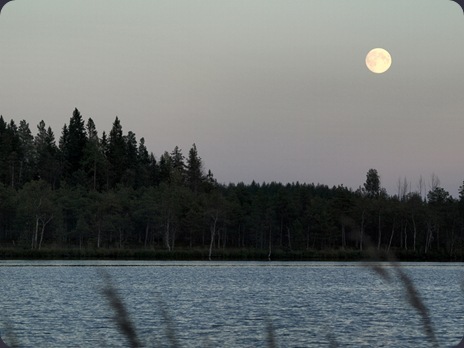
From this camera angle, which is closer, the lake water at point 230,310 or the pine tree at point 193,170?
the lake water at point 230,310

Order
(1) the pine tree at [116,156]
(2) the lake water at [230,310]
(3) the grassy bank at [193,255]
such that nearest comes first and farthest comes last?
(2) the lake water at [230,310]
(3) the grassy bank at [193,255]
(1) the pine tree at [116,156]

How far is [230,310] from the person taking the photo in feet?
134

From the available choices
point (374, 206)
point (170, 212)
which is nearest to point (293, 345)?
point (170, 212)

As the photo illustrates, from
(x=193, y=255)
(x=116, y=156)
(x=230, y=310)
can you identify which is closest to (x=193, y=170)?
(x=116, y=156)

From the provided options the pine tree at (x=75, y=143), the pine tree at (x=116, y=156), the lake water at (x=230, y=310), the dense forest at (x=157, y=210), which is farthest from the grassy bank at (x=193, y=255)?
the pine tree at (x=75, y=143)

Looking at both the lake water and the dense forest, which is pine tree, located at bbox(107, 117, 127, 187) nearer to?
the dense forest

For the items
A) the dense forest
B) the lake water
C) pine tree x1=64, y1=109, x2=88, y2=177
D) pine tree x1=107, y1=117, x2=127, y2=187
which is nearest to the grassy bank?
the dense forest

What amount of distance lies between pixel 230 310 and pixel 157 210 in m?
68.9

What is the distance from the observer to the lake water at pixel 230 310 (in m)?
29.4

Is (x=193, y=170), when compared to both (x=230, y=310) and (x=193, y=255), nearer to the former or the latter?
(x=193, y=255)

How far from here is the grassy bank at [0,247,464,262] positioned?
99.2 metres

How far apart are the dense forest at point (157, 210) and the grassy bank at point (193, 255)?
1208mm

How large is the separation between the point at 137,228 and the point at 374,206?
33482mm

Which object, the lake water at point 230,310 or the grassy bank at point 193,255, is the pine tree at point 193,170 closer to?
the grassy bank at point 193,255
